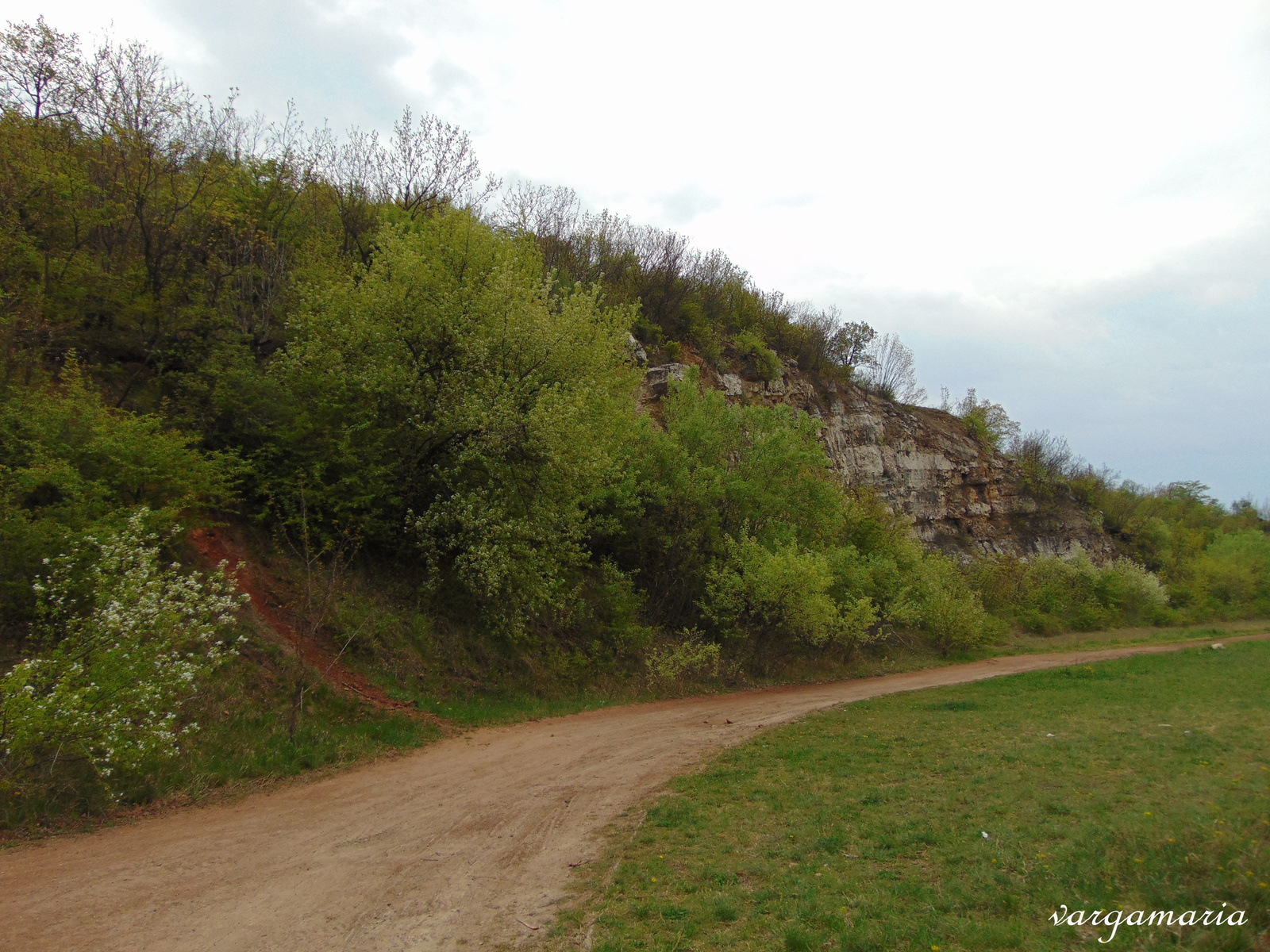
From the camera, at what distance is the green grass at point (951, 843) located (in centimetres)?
563

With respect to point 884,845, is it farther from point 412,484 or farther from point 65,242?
point 65,242

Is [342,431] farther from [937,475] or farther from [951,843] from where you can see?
[937,475]

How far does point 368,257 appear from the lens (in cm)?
2956

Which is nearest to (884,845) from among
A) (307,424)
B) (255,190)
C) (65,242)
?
(307,424)

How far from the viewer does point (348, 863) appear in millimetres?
8055

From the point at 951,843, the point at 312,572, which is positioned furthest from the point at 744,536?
the point at 951,843

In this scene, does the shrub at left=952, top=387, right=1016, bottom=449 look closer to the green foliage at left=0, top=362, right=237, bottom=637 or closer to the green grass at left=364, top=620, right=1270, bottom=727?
the green grass at left=364, top=620, right=1270, bottom=727

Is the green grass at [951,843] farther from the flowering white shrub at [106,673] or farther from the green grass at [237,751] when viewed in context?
the flowering white shrub at [106,673]

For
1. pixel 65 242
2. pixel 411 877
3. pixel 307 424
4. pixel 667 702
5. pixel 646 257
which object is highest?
pixel 646 257

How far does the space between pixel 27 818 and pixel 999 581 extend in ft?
166

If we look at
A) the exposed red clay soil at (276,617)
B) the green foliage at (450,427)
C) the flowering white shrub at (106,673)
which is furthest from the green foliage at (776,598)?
the flowering white shrub at (106,673)

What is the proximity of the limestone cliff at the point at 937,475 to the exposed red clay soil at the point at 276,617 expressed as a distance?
3583cm

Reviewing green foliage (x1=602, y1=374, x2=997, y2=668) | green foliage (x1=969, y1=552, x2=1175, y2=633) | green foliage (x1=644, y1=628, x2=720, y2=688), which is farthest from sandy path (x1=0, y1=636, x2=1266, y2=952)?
green foliage (x1=969, y1=552, x2=1175, y2=633)

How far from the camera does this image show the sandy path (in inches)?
254
